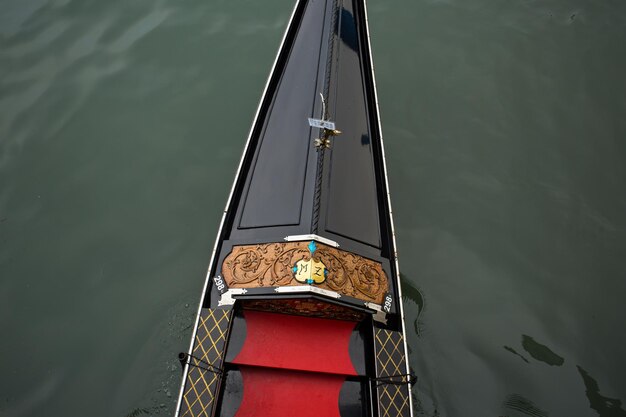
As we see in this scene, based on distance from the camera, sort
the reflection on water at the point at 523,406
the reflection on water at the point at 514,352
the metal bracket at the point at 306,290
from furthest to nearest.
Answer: the reflection on water at the point at 514,352, the reflection on water at the point at 523,406, the metal bracket at the point at 306,290

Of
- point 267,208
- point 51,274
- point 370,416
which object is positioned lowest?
point 370,416

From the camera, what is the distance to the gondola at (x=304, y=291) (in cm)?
332

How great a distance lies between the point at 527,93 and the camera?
5.77 metres

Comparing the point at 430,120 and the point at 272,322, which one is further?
the point at 430,120

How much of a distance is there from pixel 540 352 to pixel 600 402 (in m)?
0.59

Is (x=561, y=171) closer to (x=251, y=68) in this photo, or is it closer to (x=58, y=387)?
(x=251, y=68)

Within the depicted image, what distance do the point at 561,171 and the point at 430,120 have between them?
1.53m

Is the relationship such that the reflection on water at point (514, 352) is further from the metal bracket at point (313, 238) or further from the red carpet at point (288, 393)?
the metal bracket at point (313, 238)

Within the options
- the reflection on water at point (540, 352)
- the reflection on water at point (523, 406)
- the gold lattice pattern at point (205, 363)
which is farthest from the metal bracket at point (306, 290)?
the reflection on water at point (540, 352)

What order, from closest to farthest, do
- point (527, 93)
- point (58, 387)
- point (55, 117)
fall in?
point (58, 387) < point (55, 117) < point (527, 93)

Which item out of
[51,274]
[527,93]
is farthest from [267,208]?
[527,93]

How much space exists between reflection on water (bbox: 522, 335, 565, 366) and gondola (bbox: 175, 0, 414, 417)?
1514 millimetres

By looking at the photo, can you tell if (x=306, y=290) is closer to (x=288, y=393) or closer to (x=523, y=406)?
(x=288, y=393)

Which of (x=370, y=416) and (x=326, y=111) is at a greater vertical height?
(x=326, y=111)
